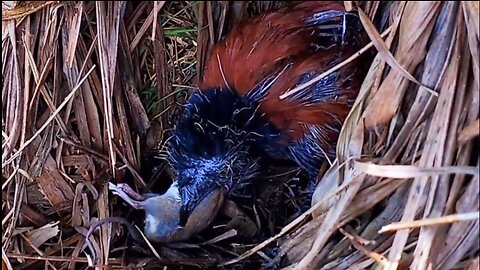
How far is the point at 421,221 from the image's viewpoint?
1.09 meters

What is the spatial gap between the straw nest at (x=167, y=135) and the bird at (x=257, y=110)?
5 cm

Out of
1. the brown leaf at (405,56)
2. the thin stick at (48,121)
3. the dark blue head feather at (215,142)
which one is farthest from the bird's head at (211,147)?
the brown leaf at (405,56)

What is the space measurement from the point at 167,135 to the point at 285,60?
1.07 feet

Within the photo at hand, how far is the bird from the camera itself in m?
1.38

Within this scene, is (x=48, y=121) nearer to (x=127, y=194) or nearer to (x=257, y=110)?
(x=127, y=194)

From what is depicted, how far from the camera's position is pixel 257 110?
1420mm

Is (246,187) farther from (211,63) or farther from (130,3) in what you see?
(130,3)

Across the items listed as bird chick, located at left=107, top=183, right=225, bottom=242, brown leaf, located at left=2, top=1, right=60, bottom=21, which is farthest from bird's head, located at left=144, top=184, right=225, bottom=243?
brown leaf, located at left=2, top=1, right=60, bottom=21

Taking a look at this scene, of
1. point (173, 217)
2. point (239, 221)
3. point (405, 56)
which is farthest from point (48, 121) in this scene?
point (405, 56)

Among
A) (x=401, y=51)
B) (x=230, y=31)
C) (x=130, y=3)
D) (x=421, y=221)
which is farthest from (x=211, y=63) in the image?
(x=421, y=221)

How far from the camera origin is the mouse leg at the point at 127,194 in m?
1.47

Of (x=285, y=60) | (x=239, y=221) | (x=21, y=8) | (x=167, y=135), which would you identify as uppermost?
(x=21, y=8)

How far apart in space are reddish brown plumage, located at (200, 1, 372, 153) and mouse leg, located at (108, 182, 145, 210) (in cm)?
29

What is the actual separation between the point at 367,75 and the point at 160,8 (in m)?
0.45
